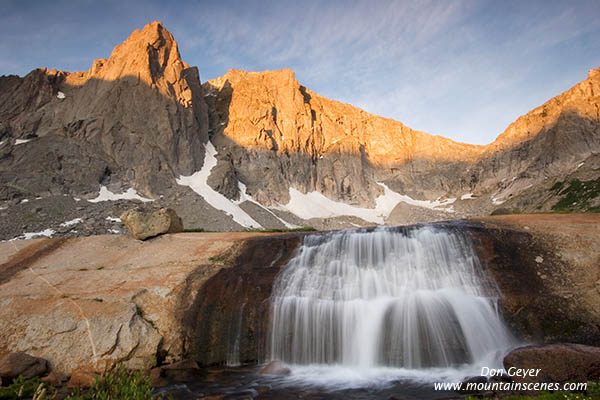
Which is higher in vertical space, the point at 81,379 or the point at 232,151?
the point at 232,151

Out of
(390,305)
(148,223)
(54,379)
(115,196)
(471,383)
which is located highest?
(115,196)

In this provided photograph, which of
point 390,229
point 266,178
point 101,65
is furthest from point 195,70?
point 390,229

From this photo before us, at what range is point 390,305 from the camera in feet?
43.3

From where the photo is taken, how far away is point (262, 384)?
34.8 ft

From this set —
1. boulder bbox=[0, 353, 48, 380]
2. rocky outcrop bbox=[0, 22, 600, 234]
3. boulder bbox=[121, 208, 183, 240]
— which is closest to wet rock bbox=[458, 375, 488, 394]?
boulder bbox=[0, 353, 48, 380]

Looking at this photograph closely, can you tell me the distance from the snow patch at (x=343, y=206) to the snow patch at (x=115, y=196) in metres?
32.3

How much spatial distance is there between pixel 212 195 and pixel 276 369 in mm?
63723

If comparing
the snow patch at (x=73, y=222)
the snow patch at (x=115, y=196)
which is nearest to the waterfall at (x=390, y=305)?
the snow patch at (x=73, y=222)

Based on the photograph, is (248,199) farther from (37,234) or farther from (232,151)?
(37,234)

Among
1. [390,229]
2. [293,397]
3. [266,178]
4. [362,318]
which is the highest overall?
[266,178]

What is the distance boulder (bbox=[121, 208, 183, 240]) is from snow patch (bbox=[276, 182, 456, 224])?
6402 centimetres

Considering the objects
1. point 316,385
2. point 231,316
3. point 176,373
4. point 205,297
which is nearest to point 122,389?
point 316,385

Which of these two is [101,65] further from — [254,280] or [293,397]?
[293,397]

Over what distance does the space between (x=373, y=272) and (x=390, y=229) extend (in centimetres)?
317
